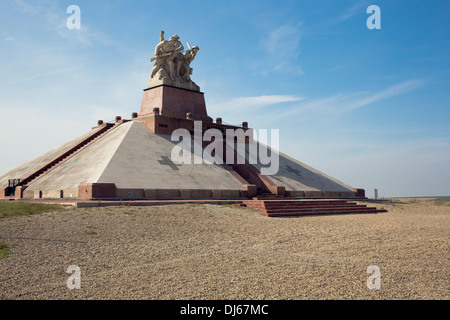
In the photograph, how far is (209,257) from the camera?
37.1 feet

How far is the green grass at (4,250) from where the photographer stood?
1044 cm

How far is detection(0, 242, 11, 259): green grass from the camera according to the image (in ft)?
34.2

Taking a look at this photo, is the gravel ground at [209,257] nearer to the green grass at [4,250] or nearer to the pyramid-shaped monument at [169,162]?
the green grass at [4,250]

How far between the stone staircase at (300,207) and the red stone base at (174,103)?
510 inches

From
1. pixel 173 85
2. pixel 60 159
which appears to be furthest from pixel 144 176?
pixel 173 85

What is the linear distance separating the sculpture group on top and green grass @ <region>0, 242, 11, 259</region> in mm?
23784

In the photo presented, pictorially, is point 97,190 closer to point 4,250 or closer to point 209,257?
point 4,250

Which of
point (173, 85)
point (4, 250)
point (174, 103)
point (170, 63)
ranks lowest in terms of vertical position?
point (4, 250)

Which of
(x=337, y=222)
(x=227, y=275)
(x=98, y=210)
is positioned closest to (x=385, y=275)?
(x=227, y=275)

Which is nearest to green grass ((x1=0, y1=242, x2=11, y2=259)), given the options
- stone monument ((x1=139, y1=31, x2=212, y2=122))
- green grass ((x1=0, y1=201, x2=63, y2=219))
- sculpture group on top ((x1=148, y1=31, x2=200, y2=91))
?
green grass ((x1=0, y1=201, x2=63, y2=219))

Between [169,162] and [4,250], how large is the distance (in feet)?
52.1

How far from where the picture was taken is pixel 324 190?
30766 millimetres

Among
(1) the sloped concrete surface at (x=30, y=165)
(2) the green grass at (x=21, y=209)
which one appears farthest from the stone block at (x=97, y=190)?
(1) the sloped concrete surface at (x=30, y=165)

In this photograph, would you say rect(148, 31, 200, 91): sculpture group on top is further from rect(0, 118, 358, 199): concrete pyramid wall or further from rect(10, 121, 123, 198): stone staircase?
rect(10, 121, 123, 198): stone staircase
